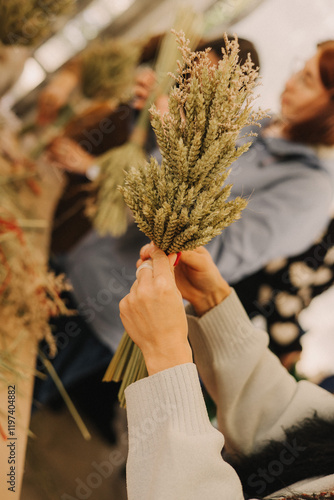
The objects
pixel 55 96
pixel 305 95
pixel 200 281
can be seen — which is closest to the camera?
pixel 200 281

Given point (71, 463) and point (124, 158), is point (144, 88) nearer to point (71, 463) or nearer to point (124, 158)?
point (124, 158)

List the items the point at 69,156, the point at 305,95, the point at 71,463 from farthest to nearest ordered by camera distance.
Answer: the point at 69,156, the point at 71,463, the point at 305,95

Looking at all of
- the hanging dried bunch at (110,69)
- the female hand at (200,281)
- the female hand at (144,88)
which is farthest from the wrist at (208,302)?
the hanging dried bunch at (110,69)

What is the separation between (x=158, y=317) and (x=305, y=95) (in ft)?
2.31

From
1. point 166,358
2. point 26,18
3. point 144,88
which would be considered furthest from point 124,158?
point 166,358

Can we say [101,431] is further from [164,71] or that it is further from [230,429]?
[164,71]

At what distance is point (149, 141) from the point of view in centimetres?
120

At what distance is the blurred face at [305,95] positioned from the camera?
0.85m

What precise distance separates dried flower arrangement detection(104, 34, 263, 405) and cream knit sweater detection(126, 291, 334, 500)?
0.71ft

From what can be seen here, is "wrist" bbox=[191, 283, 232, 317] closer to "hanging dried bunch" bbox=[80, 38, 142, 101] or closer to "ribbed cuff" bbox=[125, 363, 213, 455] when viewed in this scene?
"ribbed cuff" bbox=[125, 363, 213, 455]

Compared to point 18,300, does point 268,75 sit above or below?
above

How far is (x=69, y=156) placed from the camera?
1.42 m

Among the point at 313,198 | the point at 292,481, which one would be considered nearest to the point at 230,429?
the point at 292,481

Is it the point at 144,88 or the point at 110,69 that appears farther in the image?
the point at 110,69
